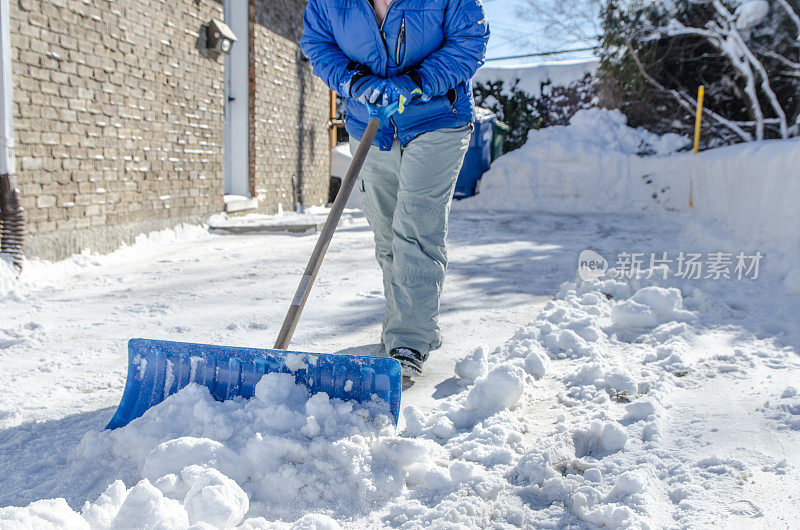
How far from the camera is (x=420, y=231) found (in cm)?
267

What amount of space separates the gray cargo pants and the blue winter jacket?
0.07 m

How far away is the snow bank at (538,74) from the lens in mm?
14945

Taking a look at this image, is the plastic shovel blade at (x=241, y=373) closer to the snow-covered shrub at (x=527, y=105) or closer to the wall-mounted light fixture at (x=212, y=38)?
the wall-mounted light fixture at (x=212, y=38)

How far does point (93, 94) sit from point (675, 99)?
11.6 meters

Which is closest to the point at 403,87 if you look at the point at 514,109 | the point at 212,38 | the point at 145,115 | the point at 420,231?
the point at 420,231

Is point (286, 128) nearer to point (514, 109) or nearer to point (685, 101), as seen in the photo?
point (514, 109)

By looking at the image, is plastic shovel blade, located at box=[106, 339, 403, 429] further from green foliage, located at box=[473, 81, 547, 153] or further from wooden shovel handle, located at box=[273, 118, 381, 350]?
green foliage, located at box=[473, 81, 547, 153]

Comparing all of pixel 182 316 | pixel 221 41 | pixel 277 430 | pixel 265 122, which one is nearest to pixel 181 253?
pixel 182 316

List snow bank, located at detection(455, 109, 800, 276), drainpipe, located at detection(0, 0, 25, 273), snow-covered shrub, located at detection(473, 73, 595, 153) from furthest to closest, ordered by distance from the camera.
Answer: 1. snow-covered shrub, located at detection(473, 73, 595, 153)
2. snow bank, located at detection(455, 109, 800, 276)
3. drainpipe, located at detection(0, 0, 25, 273)

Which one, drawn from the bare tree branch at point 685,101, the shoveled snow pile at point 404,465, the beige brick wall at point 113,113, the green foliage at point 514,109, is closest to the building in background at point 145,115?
the beige brick wall at point 113,113

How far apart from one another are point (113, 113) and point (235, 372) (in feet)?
15.6

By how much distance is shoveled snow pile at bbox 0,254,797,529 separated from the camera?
151cm

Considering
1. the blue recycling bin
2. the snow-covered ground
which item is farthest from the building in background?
the blue recycling bin

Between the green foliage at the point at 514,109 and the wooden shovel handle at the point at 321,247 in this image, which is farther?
the green foliage at the point at 514,109
